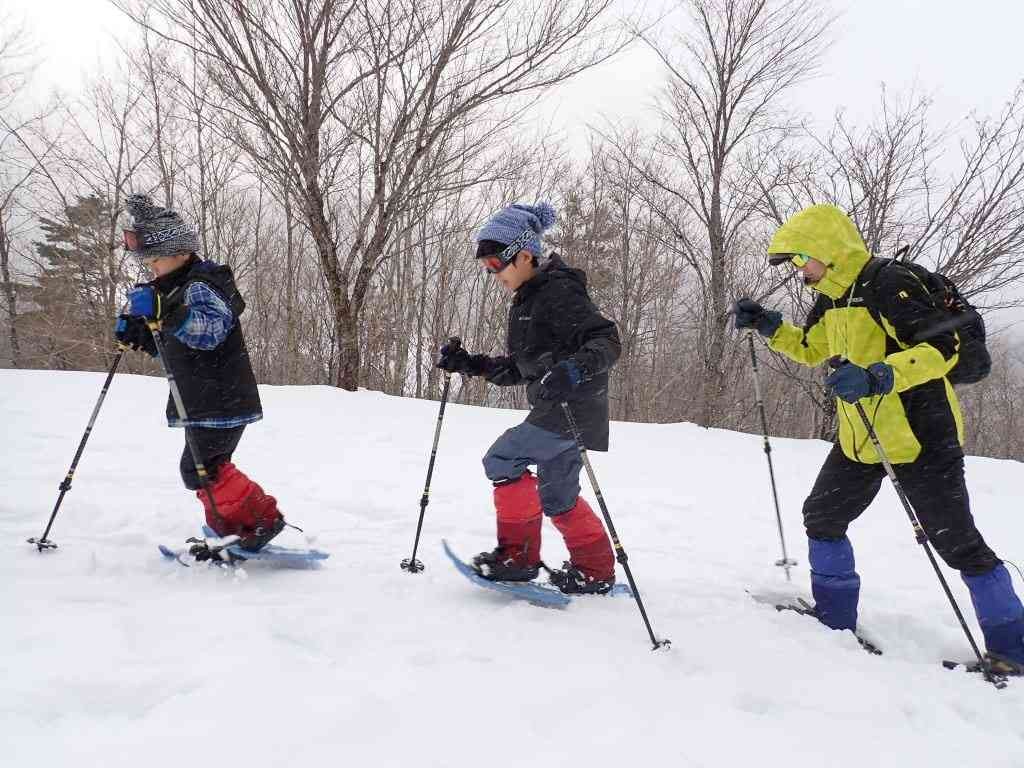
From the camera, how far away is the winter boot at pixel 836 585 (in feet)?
10.1

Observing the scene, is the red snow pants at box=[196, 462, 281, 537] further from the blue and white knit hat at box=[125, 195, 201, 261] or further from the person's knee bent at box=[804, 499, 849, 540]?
the person's knee bent at box=[804, 499, 849, 540]

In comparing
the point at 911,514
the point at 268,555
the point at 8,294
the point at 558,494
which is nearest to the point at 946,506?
the point at 911,514

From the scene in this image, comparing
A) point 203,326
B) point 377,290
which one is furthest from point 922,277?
point 377,290

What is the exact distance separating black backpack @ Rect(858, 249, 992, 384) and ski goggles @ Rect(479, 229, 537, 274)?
1.76 meters

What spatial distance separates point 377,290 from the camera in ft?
63.2

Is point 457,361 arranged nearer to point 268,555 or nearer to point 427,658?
point 268,555

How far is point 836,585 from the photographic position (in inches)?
121

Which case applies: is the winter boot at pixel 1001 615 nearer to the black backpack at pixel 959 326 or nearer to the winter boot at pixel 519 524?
the black backpack at pixel 959 326

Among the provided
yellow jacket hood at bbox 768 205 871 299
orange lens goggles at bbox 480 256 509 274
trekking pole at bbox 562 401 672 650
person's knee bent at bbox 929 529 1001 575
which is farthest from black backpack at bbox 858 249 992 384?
orange lens goggles at bbox 480 256 509 274

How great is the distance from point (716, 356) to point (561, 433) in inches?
434

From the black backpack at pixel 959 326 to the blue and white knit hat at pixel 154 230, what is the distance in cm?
358

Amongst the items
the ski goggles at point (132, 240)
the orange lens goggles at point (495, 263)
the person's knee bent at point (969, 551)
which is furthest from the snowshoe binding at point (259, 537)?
the person's knee bent at point (969, 551)

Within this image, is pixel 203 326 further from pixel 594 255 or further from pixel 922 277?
pixel 594 255

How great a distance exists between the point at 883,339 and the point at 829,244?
53cm
